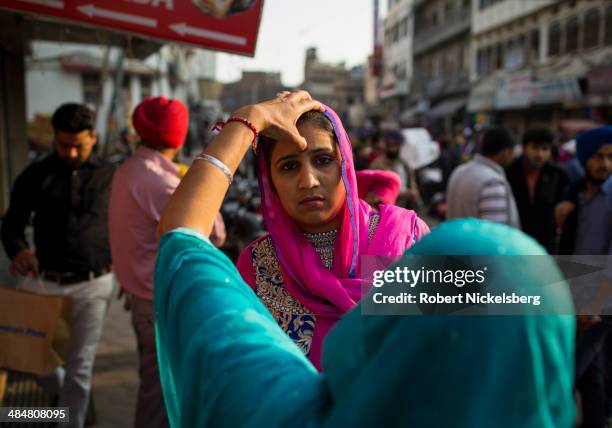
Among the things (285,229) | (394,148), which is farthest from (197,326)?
(394,148)

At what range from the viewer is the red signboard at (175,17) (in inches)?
119

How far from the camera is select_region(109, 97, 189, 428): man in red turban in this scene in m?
3.14

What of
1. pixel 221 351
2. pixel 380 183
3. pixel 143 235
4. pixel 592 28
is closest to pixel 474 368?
pixel 221 351

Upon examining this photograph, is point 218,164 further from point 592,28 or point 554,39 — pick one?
point 554,39

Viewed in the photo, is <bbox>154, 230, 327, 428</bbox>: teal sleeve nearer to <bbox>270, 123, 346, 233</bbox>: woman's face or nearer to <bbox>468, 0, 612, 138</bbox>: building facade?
<bbox>270, 123, 346, 233</bbox>: woman's face

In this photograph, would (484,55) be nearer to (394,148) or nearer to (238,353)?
(394,148)

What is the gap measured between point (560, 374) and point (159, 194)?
107 inches

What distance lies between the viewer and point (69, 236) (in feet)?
11.0

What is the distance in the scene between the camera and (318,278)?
1.61 metres

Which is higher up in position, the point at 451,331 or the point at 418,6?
the point at 418,6

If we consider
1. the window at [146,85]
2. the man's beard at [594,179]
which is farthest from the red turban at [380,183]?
the window at [146,85]

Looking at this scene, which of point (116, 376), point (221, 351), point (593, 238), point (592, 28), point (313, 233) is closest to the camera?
point (221, 351)

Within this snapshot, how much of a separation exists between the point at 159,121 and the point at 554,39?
23.3 metres

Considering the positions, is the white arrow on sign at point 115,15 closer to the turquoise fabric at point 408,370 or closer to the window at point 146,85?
the turquoise fabric at point 408,370
